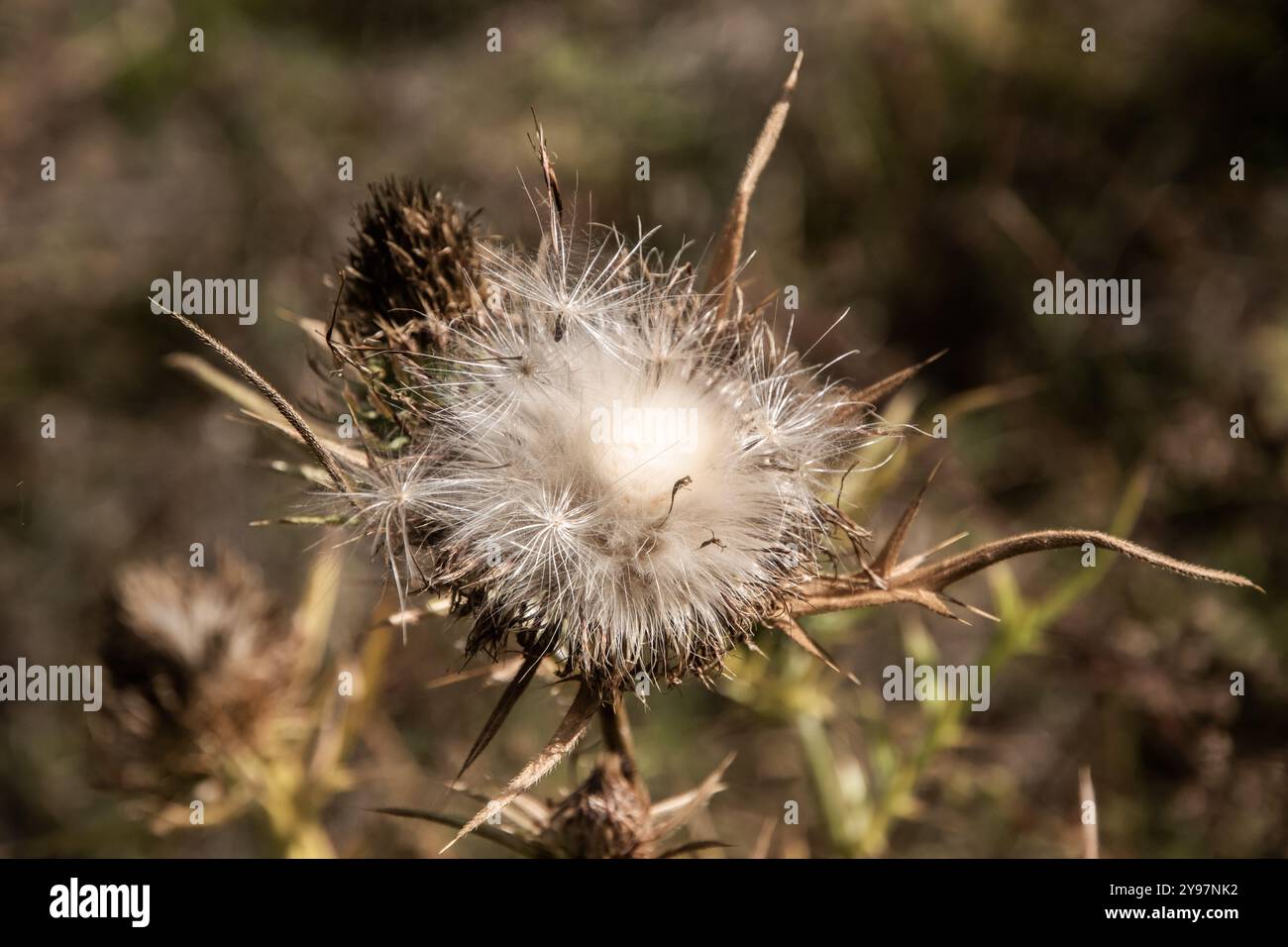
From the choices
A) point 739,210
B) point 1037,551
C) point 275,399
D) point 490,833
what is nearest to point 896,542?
point 1037,551

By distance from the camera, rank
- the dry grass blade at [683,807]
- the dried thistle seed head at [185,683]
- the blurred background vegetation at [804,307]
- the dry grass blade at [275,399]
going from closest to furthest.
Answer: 1. the dry grass blade at [275,399]
2. the dry grass blade at [683,807]
3. the dried thistle seed head at [185,683]
4. the blurred background vegetation at [804,307]

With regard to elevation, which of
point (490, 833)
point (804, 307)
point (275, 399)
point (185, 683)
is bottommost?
point (490, 833)

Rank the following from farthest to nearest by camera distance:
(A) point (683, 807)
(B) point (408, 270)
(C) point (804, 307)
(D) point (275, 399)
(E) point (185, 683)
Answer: (C) point (804, 307)
(E) point (185, 683)
(A) point (683, 807)
(B) point (408, 270)
(D) point (275, 399)

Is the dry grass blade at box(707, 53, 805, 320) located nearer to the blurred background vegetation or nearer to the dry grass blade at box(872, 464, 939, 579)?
the dry grass blade at box(872, 464, 939, 579)

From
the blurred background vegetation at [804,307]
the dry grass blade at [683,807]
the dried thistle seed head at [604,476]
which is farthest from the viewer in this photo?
the blurred background vegetation at [804,307]

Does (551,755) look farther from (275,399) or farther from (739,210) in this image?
(739,210)

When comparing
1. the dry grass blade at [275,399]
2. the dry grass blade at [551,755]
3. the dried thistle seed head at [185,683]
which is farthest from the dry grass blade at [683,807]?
the dried thistle seed head at [185,683]

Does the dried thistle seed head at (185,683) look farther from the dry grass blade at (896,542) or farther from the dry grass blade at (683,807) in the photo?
the dry grass blade at (896,542)
